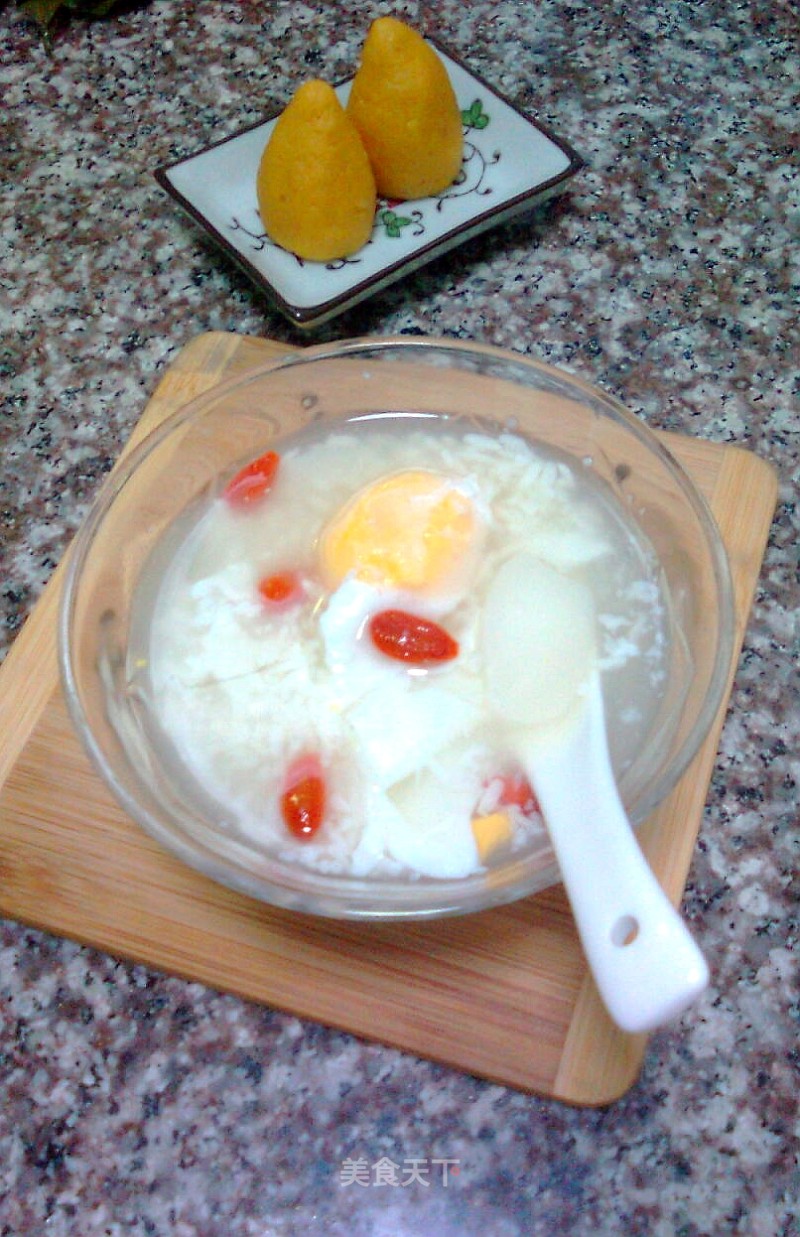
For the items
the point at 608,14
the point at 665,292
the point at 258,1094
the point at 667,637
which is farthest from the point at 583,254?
the point at 258,1094

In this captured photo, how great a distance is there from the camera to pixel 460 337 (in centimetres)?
133

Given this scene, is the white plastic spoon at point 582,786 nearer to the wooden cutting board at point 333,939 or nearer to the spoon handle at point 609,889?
the spoon handle at point 609,889

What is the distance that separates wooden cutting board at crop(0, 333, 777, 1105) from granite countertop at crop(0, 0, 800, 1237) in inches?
1.7

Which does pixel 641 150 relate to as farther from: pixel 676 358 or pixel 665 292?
pixel 676 358

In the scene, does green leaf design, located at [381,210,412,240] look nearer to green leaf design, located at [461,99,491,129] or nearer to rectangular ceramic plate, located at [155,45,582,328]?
rectangular ceramic plate, located at [155,45,582,328]

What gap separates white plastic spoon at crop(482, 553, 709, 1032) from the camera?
2.19ft

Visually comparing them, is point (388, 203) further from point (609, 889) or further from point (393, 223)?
point (609, 889)

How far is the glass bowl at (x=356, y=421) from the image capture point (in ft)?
2.70

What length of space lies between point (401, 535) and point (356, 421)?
0.20m

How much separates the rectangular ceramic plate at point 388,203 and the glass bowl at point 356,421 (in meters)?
0.16

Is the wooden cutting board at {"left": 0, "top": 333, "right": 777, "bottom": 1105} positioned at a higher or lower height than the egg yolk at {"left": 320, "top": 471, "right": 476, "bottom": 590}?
lower

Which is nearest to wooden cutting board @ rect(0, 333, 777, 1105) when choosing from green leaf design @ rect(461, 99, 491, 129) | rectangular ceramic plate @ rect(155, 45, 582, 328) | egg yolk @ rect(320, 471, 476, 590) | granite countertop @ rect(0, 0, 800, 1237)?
granite countertop @ rect(0, 0, 800, 1237)

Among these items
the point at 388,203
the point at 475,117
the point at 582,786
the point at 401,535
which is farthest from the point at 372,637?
the point at 475,117

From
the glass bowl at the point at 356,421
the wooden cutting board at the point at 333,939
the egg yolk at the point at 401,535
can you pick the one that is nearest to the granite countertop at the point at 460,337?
the wooden cutting board at the point at 333,939
